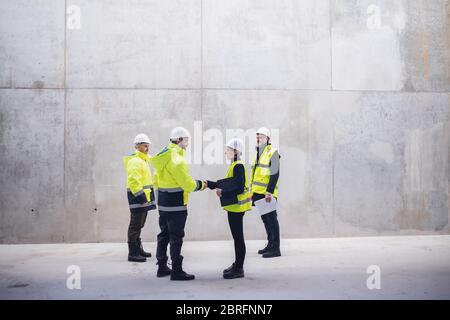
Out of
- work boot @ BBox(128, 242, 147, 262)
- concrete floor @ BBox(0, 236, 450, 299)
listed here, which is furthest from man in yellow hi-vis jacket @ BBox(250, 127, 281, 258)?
work boot @ BBox(128, 242, 147, 262)

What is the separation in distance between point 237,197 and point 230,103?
305 cm

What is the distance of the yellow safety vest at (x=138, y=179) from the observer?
577cm

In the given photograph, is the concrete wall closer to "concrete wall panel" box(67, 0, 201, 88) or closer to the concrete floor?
"concrete wall panel" box(67, 0, 201, 88)

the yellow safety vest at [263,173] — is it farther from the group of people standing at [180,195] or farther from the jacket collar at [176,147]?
the jacket collar at [176,147]

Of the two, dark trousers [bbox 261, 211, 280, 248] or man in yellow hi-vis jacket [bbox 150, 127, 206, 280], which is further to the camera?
dark trousers [bbox 261, 211, 280, 248]

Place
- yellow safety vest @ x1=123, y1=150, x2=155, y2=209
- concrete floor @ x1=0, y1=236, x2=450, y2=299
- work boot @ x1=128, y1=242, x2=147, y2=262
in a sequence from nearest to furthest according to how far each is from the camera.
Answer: concrete floor @ x1=0, y1=236, x2=450, y2=299 < yellow safety vest @ x1=123, y1=150, x2=155, y2=209 < work boot @ x1=128, y1=242, x2=147, y2=262

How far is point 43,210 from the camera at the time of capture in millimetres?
7488

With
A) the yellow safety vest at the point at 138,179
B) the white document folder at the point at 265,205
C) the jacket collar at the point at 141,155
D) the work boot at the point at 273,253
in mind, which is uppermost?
the jacket collar at the point at 141,155

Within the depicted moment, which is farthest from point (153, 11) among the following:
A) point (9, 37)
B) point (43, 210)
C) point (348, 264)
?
point (348, 264)

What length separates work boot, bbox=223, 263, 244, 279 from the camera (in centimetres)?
507

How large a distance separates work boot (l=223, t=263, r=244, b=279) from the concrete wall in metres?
2.54

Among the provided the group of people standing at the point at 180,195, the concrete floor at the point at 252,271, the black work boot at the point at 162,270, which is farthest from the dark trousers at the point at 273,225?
the black work boot at the point at 162,270

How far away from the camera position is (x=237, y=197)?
16.5ft

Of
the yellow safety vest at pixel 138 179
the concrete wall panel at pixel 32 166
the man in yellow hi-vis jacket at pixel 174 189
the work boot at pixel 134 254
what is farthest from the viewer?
the concrete wall panel at pixel 32 166
